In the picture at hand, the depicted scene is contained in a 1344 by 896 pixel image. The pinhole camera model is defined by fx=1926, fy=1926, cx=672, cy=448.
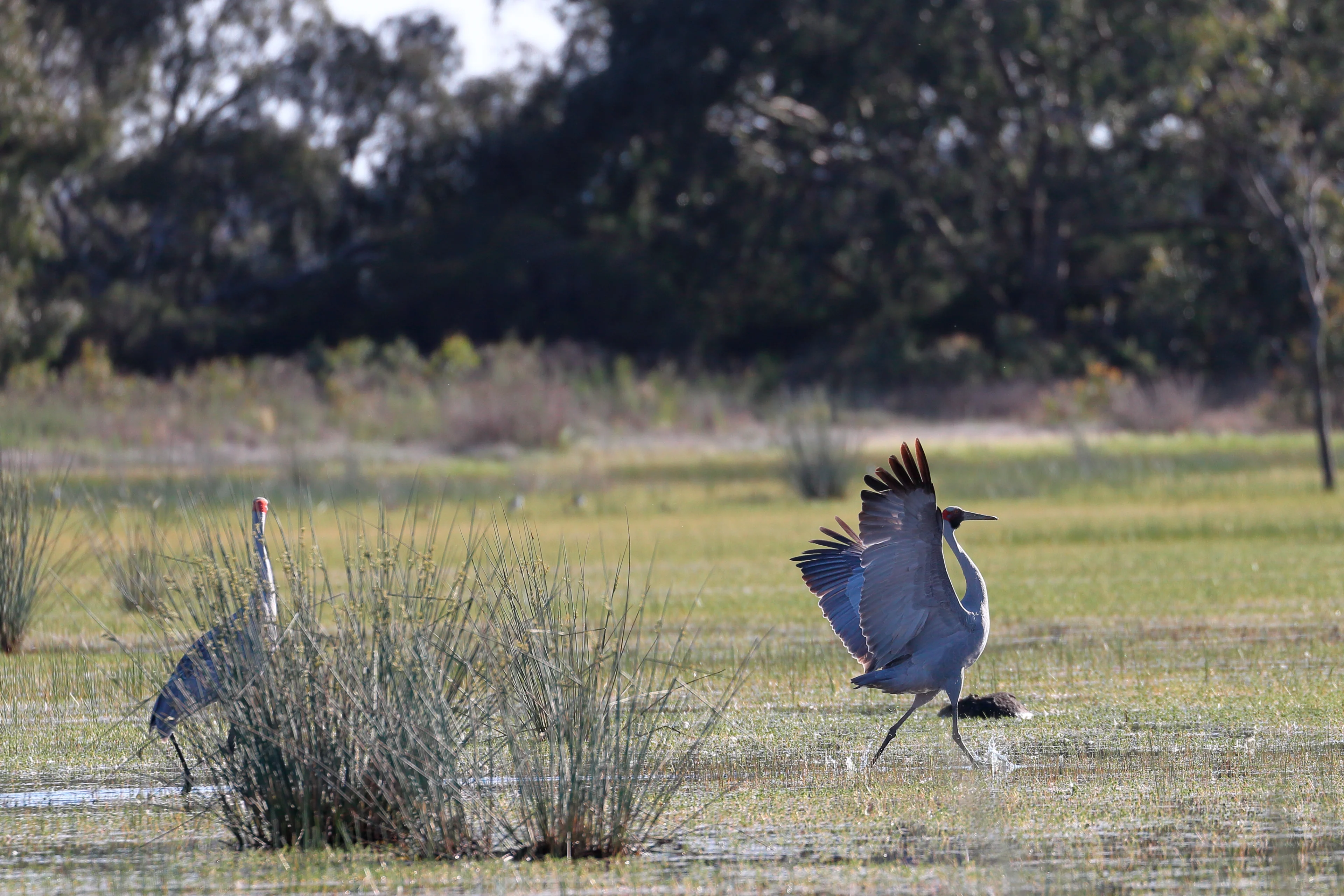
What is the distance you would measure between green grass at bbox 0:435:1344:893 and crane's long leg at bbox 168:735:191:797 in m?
0.08

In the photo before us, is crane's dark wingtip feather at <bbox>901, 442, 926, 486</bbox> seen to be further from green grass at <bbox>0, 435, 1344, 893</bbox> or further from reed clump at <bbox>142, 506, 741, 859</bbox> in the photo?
reed clump at <bbox>142, 506, 741, 859</bbox>

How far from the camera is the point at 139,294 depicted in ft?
153

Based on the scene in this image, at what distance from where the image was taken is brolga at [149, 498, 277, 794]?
6.67m

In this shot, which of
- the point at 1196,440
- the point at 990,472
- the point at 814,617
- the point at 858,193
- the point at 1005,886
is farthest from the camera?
the point at 858,193

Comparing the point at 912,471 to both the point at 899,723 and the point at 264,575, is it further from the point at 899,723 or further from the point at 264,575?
the point at 264,575

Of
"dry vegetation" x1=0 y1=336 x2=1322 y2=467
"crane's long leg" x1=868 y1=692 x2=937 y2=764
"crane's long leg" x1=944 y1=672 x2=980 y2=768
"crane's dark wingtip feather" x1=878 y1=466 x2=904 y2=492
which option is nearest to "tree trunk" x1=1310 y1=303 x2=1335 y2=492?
"dry vegetation" x1=0 y1=336 x2=1322 y2=467

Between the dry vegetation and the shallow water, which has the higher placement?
the dry vegetation

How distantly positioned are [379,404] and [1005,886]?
30012mm

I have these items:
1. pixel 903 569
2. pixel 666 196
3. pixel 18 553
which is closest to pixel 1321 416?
Answer: pixel 18 553

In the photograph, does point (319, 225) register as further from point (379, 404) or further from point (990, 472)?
point (990, 472)

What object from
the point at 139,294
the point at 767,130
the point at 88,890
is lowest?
the point at 88,890

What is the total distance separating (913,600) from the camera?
794cm

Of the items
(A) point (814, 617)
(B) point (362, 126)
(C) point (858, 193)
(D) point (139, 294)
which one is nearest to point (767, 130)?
(C) point (858, 193)

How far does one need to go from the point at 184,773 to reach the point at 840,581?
317cm
